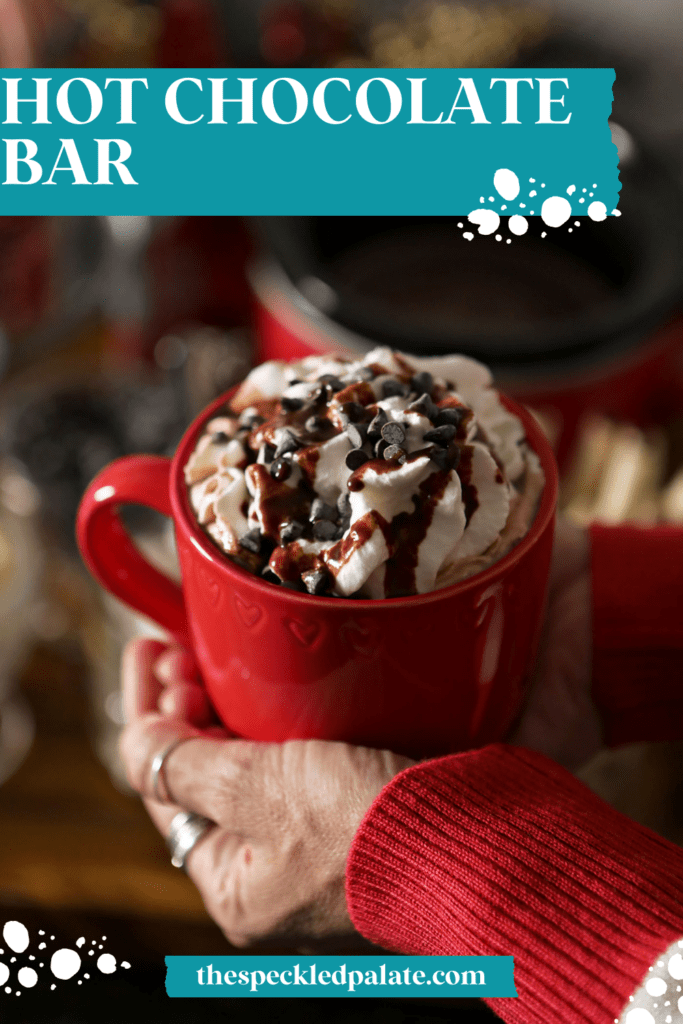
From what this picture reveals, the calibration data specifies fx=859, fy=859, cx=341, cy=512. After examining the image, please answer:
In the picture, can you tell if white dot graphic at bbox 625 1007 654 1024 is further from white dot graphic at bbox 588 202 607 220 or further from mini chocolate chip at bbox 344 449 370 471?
white dot graphic at bbox 588 202 607 220

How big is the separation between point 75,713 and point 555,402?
0.82 m

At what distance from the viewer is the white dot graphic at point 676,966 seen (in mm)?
522

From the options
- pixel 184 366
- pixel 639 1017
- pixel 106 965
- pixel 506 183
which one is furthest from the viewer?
pixel 184 366

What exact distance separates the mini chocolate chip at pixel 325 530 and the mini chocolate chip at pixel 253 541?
0.04m

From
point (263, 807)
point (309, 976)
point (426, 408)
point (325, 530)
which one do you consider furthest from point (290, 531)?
point (309, 976)

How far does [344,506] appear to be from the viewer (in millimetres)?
561

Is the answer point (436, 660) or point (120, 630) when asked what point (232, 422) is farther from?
point (120, 630)

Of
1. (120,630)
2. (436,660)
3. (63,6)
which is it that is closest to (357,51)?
(63,6)

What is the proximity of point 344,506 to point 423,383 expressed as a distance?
12cm

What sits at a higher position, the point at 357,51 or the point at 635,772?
the point at 357,51

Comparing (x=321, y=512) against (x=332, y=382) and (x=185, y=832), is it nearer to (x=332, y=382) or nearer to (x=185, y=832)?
(x=332, y=382)

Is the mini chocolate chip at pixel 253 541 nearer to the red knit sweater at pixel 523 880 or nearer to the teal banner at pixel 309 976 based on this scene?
the red knit sweater at pixel 523 880

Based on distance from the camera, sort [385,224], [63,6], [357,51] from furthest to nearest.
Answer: [357,51]
[63,6]
[385,224]

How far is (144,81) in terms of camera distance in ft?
3.34
